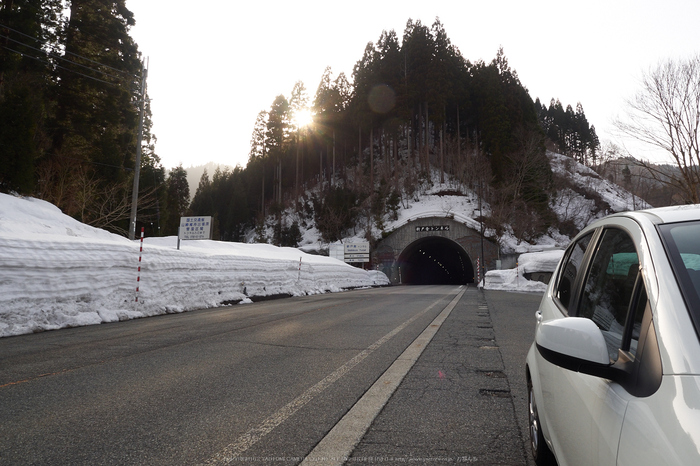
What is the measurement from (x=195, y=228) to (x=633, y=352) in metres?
18.7

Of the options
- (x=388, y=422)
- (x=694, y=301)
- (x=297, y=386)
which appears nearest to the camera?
(x=694, y=301)

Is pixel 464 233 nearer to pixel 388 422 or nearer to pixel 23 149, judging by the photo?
pixel 23 149

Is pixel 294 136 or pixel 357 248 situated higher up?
pixel 294 136

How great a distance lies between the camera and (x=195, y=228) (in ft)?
61.4

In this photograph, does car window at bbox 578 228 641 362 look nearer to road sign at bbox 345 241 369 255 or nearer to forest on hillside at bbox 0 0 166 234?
forest on hillside at bbox 0 0 166 234

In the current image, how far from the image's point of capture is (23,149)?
1838cm

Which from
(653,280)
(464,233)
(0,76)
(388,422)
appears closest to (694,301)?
(653,280)

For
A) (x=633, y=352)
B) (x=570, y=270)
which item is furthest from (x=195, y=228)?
(x=633, y=352)

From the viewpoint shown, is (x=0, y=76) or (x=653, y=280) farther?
(x=0, y=76)

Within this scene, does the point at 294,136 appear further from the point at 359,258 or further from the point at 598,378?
the point at 598,378

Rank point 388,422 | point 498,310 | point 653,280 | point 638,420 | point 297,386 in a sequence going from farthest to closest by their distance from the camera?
point 498,310
point 297,386
point 388,422
point 653,280
point 638,420

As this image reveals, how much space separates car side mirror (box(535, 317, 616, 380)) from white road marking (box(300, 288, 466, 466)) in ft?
5.27

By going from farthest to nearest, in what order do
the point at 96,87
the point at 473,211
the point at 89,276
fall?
the point at 473,211 → the point at 96,87 → the point at 89,276

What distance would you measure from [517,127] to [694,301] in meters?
64.6
